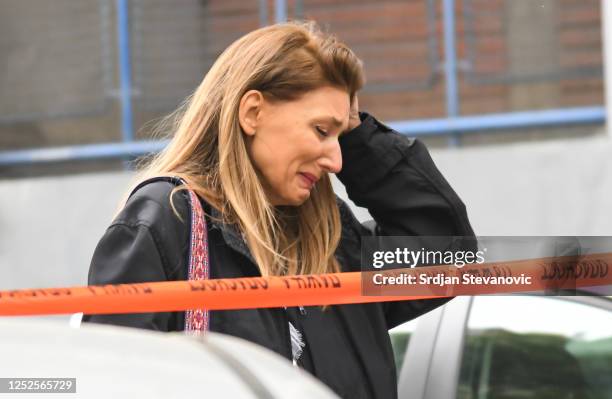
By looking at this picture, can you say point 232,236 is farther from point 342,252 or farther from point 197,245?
point 342,252

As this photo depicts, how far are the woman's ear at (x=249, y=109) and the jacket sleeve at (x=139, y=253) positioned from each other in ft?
1.00

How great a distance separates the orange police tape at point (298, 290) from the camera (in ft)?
6.86

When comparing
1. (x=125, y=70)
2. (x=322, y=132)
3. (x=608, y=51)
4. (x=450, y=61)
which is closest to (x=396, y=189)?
(x=322, y=132)

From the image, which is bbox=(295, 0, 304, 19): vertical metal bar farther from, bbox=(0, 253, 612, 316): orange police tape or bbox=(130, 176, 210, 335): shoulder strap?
bbox=(130, 176, 210, 335): shoulder strap

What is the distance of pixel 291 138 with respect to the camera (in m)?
2.61

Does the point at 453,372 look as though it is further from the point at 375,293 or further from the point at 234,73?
the point at 234,73

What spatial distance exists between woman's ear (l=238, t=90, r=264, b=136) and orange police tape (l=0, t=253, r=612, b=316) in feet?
1.26

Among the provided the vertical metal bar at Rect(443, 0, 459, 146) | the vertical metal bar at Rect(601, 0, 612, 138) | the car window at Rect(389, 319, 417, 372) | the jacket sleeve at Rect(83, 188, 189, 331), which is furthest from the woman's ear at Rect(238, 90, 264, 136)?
the vertical metal bar at Rect(443, 0, 459, 146)

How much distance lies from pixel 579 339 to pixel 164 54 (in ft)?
13.0

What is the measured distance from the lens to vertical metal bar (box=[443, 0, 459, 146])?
20.3 feet

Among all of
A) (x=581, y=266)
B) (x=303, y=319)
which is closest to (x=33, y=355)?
(x=303, y=319)

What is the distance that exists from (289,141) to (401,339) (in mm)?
905

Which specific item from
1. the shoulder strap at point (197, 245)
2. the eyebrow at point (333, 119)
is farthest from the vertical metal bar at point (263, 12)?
the shoulder strap at point (197, 245)

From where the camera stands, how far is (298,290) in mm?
2293
